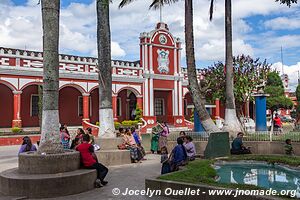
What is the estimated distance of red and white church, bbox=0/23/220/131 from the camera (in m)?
22.9

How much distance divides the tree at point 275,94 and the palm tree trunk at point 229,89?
791 inches

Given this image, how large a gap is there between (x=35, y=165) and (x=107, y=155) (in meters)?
3.75

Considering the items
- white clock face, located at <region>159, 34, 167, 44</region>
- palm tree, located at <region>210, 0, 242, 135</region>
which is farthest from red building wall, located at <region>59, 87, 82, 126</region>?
palm tree, located at <region>210, 0, 242, 135</region>

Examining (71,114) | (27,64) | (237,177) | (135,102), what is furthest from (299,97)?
(237,177)

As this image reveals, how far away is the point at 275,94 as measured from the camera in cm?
3534

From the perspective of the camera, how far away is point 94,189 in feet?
25.2

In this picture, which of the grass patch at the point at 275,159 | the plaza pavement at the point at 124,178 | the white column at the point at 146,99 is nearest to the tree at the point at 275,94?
the white column at the point at 146,99

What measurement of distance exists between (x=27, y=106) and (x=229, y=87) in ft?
51.6

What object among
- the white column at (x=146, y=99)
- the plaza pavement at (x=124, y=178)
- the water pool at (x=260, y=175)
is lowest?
the plaza pavement at (x=124, y=178)

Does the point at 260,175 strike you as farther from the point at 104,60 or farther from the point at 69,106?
the point at 69,106

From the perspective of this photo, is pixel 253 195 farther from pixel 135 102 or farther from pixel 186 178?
pixel 135 102

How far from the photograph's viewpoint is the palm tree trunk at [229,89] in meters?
15.4

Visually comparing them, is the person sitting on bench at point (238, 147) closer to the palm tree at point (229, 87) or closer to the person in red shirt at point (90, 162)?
the palm tree at point (229, 87)

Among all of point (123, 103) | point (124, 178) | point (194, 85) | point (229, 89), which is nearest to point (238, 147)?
point (194, 85)
